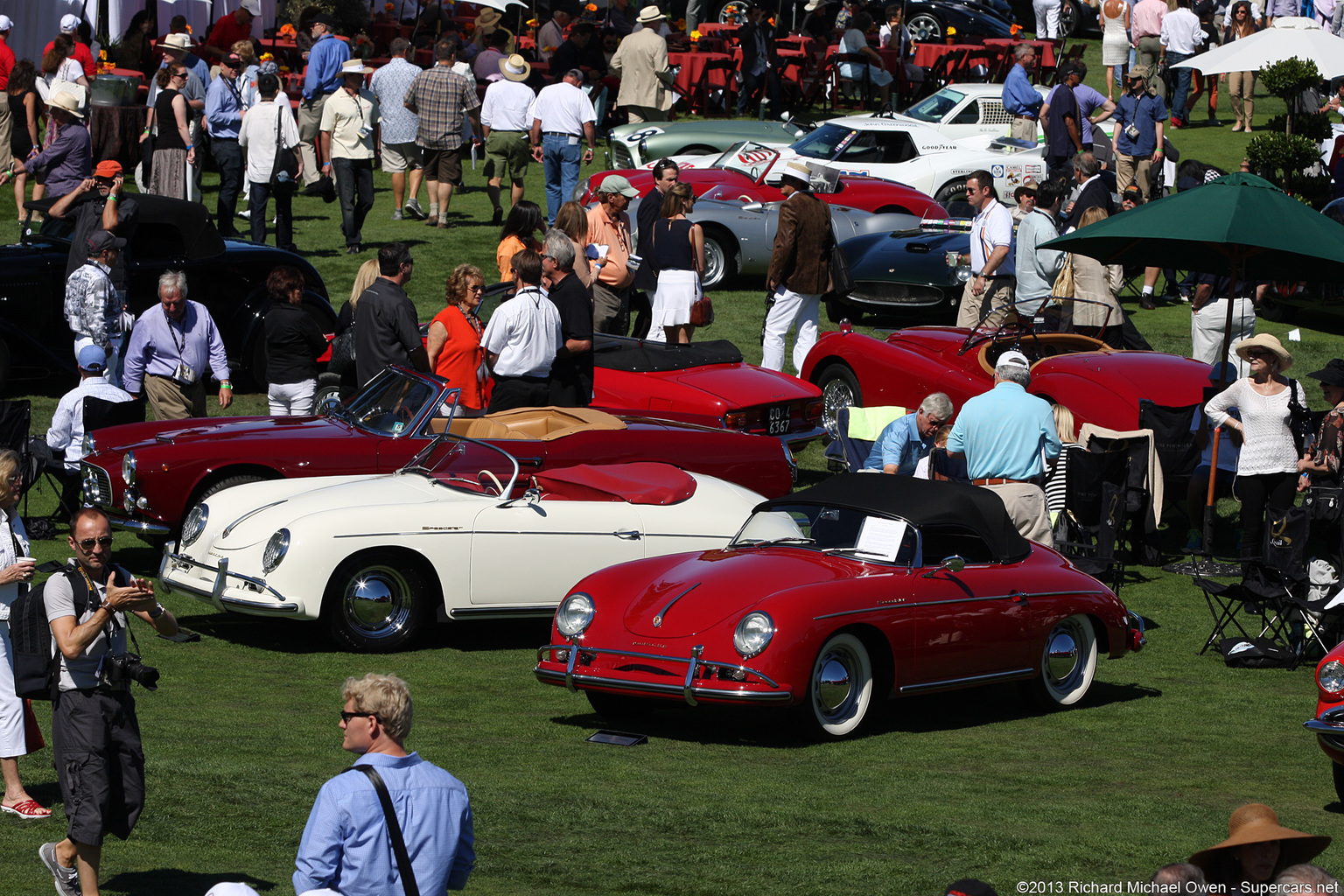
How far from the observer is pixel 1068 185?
18.6 metres

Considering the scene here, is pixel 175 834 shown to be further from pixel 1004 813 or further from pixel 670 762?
pixel 1004 813

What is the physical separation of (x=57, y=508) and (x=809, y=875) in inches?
320

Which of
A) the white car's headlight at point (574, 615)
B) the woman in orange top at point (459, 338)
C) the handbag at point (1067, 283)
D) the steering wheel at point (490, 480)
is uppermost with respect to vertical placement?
the handbag at point (1067, 283)

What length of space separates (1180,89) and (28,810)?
99.6 ft

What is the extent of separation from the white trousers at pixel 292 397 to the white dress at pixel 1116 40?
22238 millimetres

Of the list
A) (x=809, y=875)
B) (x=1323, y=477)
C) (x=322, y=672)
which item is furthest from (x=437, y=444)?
(x=1323, y=477)

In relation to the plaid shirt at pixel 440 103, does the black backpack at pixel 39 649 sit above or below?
below

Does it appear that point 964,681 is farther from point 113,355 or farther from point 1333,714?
point 113,355

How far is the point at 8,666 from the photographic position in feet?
21.7

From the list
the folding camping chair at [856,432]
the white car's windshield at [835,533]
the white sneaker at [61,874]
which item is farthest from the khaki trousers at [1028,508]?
the white sneaker at [61,874]

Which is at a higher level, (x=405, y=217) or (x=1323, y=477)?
(x=405, y=217)

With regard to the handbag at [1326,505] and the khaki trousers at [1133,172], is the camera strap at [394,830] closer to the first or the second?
the handbag at [1326,505]

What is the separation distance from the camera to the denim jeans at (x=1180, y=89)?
107 feet

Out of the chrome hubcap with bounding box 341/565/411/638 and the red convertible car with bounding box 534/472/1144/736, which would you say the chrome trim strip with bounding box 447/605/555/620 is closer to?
the chrome hubcap with bounding box 341/565/411/638
